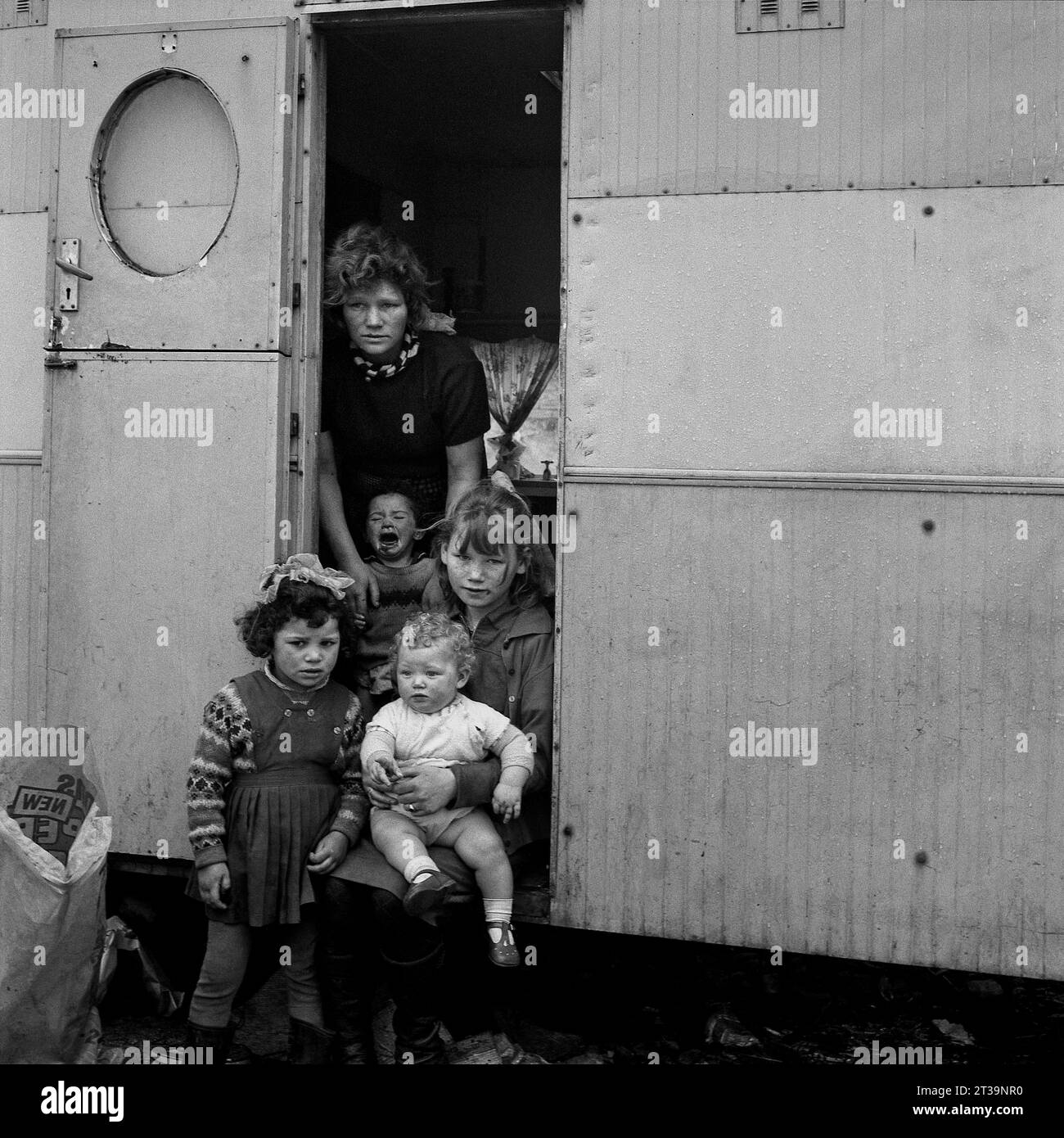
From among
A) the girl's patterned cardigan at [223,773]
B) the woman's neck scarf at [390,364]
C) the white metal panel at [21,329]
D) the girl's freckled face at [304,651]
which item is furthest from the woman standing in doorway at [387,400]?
the white metal panel at [21,329]

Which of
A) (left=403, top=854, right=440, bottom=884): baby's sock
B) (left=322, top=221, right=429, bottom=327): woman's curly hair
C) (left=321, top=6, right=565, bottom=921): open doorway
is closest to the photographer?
(left=403, top=854, right=440, bottom=884): baby's sock

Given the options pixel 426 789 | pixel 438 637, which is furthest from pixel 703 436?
pixel 426 789

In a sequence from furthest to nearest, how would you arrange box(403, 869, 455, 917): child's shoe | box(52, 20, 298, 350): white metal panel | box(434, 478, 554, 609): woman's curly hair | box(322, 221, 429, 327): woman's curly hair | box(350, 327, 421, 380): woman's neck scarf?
box(350, 327, 421, 380): woman's neck scarf, box(322, 221, 429, 327): woman's curly hair, box(434, 478, 554, 609): woman's curly hair, box(52, 20, 298, 350): white metal panel, box(403, 869, 455, 917): child's shoe

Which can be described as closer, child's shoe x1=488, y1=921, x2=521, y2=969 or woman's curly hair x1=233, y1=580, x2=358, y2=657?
child's shoe x1=488, y1=921, x2=521, y2=969

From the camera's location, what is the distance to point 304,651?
3494 millimetres

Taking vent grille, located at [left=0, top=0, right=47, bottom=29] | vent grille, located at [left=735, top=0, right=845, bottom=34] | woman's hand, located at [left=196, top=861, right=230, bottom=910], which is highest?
vent grille, located at [left=0, top=0, right=47, bottom=29]

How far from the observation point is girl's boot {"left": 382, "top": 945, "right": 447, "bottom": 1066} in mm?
3346

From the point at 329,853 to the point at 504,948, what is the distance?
0.56m

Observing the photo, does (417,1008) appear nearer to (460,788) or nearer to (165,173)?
(460,788)

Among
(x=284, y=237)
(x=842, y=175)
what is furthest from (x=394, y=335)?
(x=842, y=175)

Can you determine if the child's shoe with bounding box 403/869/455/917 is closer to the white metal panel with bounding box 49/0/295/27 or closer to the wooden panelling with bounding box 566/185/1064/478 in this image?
the wooden panelling with bounding box 566/185/1064/478

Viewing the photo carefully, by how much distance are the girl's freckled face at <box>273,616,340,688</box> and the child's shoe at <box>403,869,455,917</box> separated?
2.24ft

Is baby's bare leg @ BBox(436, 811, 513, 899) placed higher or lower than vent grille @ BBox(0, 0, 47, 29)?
lower

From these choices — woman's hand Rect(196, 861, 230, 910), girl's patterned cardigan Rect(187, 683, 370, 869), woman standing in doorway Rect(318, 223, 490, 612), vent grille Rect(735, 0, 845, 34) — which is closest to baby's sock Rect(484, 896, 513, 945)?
girl's patterned cardigan Rect(187, 683, 370, 869)
